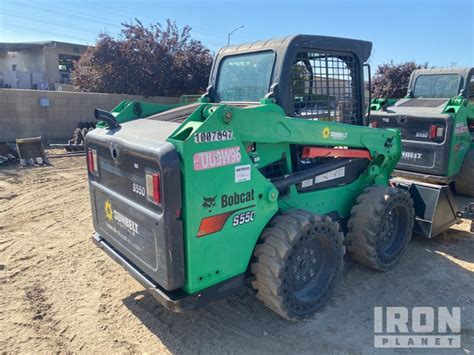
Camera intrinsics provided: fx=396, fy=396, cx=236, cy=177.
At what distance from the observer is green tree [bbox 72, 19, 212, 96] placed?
17656 millimetres

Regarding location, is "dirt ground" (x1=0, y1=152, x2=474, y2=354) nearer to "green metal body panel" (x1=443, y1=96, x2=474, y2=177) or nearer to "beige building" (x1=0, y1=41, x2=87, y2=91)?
"green metal body panel" (x1=443, y1=96, x2=474, y2=177)

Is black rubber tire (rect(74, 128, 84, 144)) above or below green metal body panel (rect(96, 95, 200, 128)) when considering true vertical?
below

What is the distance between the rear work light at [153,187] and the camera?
2736mm

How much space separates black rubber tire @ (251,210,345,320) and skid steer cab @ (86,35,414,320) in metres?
0.01

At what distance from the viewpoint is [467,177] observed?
21.7 feet

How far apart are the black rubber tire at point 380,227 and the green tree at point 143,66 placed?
49.9 ft

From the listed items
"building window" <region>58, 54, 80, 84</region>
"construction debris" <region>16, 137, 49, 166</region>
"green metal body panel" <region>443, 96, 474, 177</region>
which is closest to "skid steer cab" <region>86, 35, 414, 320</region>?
"green metal body panel" <region>443, 96, 474, 177</region>

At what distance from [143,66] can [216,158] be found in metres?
16.2

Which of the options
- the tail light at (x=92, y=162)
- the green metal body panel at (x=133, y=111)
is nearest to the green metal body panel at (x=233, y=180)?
the tail light at (x=92, y=162)

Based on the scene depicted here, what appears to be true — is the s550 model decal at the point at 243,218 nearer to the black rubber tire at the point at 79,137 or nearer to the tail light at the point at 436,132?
the tail light at the point at 436,132

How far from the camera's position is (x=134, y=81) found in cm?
1772

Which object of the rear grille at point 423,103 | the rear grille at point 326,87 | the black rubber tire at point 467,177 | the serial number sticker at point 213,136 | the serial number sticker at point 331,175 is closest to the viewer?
the serial number sticker at point 213,136

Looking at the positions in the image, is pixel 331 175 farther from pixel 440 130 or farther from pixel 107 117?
pixel 440 130

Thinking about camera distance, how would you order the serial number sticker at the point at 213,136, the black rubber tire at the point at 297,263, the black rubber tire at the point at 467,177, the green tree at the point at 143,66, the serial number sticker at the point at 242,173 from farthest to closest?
the green tree at the point at 143,66 < the black rubber tire at the point at 467,177 < the black rubber tire at the point at 297,263 < the serial number sticker at the point at 242,173 < the serial number sticker at the point at 213,136
